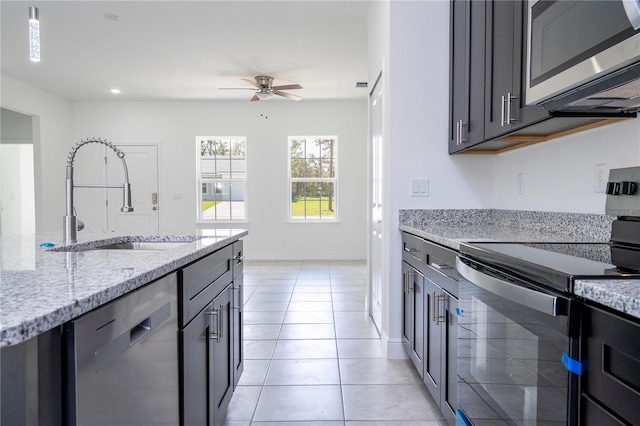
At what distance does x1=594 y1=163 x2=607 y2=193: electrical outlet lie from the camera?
5.55 ft

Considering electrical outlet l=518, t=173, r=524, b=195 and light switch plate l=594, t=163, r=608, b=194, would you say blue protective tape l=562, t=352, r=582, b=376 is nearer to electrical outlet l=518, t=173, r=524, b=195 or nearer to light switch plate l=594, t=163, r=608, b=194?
light switch plate l=594, t=163, r=608, b=194

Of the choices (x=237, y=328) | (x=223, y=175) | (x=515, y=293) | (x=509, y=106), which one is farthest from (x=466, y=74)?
(x=223, y=175)

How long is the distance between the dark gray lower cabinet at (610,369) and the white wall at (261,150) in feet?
20.4

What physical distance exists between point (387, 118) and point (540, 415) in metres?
2.05

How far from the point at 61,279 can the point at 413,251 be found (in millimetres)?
1849

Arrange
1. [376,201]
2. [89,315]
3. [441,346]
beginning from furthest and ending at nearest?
[376,201] → [441,346] → [89,315]

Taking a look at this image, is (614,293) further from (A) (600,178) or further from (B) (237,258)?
(B) (237,258)

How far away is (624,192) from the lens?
1452mm

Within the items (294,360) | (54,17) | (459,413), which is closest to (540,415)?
(459,413)

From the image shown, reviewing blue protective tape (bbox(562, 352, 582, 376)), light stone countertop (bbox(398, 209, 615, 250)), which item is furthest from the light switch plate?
blue protective tape (bbox(562, 352, 582, 376))

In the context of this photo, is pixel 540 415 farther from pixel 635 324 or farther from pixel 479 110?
pixel 479 110

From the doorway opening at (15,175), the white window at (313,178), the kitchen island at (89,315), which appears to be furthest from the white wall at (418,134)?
the doorway opening at (15,175)

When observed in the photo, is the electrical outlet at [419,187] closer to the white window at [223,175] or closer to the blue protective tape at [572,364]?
the blue protective tape at [572,364]

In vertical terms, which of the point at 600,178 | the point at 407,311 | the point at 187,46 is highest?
the point at 187,46
